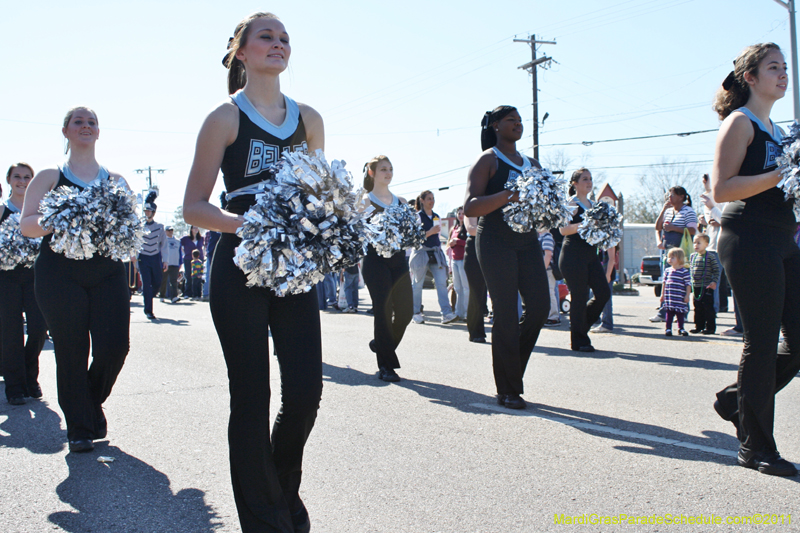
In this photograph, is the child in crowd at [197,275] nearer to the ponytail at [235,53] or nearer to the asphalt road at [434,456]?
the asphalt road at [434,456]

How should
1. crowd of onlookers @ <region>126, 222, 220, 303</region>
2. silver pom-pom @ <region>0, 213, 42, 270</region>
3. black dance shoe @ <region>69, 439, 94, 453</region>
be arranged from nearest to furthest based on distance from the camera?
black dance shoe @ <region>69, 439, 94, 453</region> < silver pom-pom @ <region>0, 213, 42, 270</region> < crowd of onlookers @ <region>126, 222, 220, 303</region>

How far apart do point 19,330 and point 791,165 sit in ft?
19.3

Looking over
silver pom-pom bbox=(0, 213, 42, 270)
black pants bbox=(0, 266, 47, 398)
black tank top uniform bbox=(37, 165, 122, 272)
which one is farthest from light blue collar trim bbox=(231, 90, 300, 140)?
black pants bbox=(0, 266, 47, 398)

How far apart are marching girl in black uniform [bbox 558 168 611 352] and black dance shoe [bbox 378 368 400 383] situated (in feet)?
8.63

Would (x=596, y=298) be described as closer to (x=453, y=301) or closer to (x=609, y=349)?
(x=609, y=349)

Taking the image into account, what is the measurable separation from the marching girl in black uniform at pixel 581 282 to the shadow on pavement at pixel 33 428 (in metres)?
5.53

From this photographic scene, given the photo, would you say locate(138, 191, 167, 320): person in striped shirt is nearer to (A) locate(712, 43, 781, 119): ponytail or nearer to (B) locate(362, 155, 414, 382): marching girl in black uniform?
(B) locate(362, 155, 414, 382): marching girl in black uniform

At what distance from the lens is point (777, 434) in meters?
4.40

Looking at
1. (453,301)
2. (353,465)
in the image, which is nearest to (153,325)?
(453,301)

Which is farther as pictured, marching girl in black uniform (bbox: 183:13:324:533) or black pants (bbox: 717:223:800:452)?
black pants (bbox: 717:223:800:452)

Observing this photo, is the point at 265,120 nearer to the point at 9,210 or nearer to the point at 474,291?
the point at 9,210

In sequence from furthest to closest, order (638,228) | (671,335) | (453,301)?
1. (638,228)
2. (453,301)
3. (671,335)

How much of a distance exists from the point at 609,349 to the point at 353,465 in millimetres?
5279

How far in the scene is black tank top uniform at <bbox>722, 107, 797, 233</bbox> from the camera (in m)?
3.72
